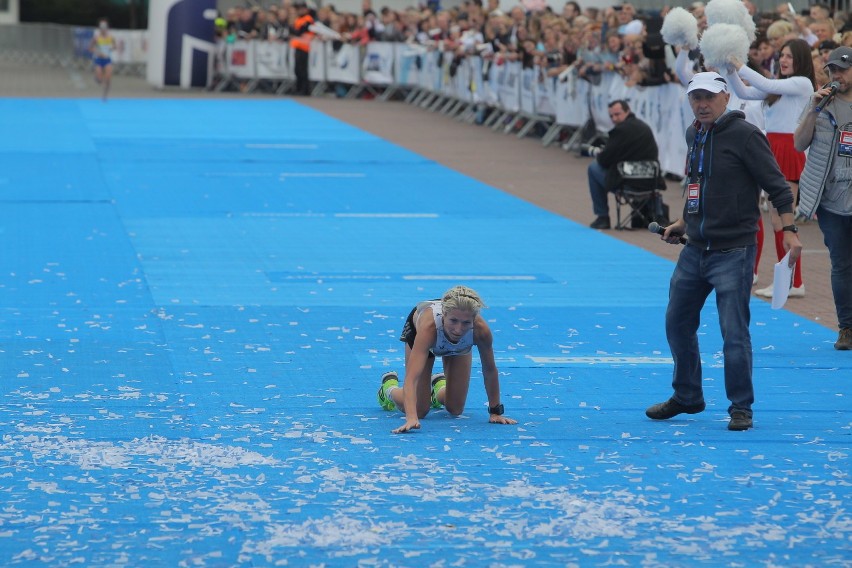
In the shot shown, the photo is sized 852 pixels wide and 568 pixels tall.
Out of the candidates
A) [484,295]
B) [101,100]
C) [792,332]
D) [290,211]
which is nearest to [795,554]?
[792,332]

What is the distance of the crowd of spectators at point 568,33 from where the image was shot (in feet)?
56.3

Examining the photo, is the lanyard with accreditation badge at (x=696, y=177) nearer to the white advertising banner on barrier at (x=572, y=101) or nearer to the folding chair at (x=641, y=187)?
the folding chair at (x=641, y=187)

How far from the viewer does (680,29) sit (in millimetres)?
11984

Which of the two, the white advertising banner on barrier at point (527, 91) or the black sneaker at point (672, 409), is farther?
the white advertising banner on barrier at point (527, 91)

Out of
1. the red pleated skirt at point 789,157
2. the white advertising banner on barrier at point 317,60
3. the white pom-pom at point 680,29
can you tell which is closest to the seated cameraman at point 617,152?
the red pleated skirt at point 789,157

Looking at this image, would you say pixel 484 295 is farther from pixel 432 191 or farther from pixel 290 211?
pixel 432 191

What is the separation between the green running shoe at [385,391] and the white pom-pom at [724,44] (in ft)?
11.6

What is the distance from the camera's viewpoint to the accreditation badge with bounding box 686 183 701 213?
7.88m

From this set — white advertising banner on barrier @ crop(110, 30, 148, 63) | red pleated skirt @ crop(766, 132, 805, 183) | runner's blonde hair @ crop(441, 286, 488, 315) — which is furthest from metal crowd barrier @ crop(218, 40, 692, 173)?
white advertising banner on barrier @ crop(110, 30, 148, 63)

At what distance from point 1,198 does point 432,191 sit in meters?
5.20

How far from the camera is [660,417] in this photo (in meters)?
Answer: 8.20

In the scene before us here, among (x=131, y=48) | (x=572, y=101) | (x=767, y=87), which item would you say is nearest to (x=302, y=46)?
(x=572, y=101)

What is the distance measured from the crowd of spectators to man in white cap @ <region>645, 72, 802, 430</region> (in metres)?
5.35

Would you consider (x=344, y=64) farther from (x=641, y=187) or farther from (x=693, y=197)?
(x=693, y=197)
